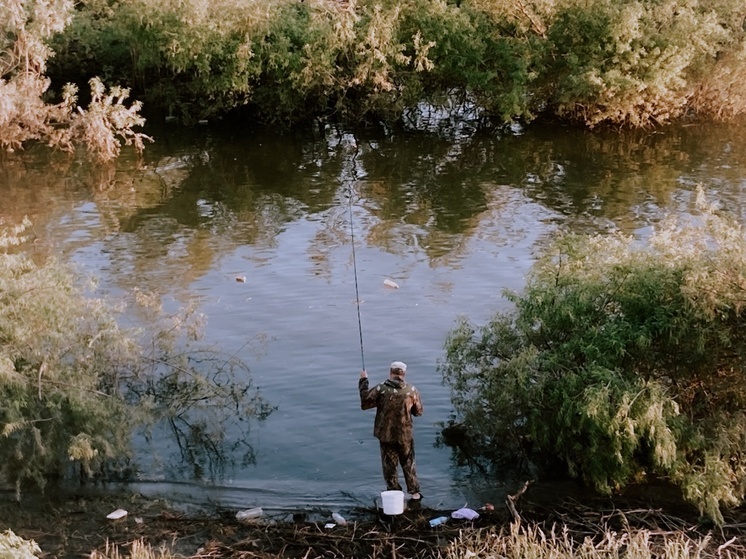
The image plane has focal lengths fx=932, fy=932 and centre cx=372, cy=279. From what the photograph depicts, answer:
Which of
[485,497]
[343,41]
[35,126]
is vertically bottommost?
[485,497]

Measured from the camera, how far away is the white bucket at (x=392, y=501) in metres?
11.6

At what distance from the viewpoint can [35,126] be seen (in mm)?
29312

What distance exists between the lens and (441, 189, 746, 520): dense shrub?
11289 mm

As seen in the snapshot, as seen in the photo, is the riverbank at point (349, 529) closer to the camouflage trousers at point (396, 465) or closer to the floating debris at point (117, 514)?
the floating debris at point (117, 514)

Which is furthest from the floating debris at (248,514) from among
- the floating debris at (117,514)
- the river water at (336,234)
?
the floating debris at (117,514)

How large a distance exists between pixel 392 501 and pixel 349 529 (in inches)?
24.8

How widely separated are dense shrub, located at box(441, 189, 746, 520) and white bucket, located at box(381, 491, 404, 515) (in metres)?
2.00

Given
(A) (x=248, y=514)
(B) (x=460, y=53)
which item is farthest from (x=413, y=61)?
(A) (x=248, y=514)

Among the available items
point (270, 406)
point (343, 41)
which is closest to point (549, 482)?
point (270, 406)

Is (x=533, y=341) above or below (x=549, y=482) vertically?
above

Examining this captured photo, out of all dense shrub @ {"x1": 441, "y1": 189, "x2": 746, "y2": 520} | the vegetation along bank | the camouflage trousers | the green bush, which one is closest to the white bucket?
the camouflage trousers

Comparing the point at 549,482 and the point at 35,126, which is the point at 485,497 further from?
the point at 35,126

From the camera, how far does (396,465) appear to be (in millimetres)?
12352

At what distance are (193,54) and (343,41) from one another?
17.2 feet
